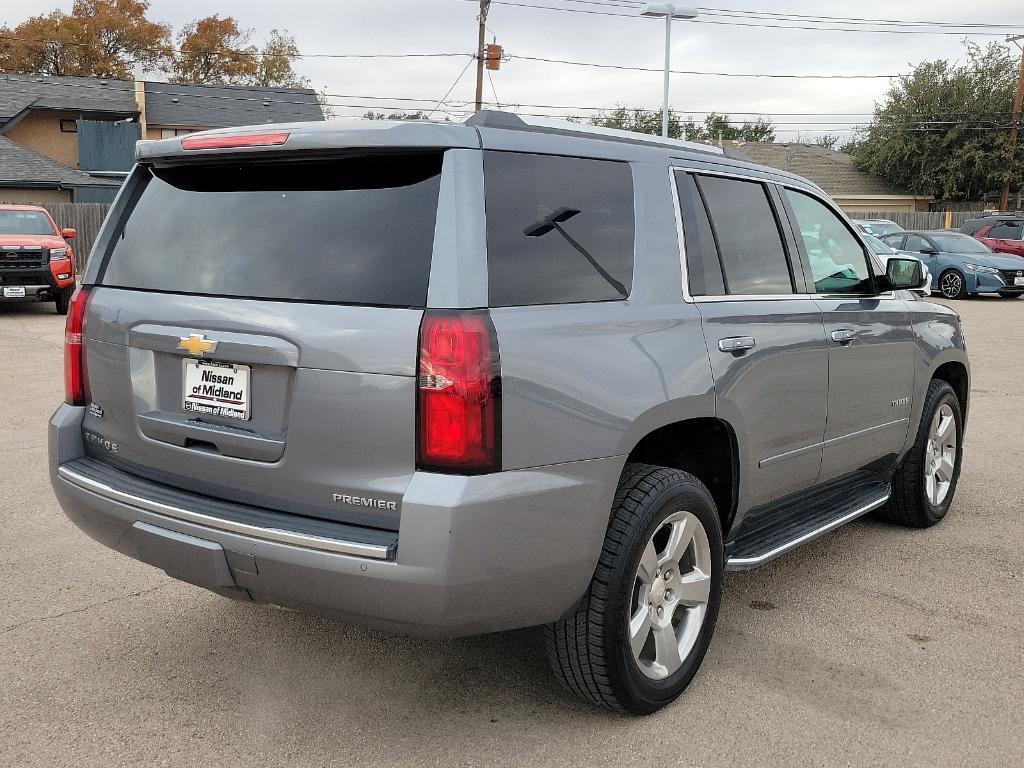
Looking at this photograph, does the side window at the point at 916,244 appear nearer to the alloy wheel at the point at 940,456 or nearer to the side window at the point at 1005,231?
the side window at the point at 1005,231

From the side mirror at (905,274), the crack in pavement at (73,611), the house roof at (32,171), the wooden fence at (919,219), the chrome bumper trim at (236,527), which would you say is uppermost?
the house roof at (32,171)

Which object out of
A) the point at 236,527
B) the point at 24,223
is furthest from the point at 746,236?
the point at 24,223

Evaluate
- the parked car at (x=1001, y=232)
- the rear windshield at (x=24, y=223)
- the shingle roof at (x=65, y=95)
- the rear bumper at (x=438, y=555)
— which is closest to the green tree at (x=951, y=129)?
the parked car at (x=1001, y=232)

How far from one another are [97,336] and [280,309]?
894mm

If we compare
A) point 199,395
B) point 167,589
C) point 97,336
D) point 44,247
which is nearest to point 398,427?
point 199,395

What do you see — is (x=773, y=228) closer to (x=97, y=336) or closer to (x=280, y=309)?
(x=280, y=309)

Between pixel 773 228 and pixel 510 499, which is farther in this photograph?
pixel 773 228

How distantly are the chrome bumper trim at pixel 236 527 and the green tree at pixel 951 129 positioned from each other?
50573 millimetres

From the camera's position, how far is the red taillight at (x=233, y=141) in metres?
3.12

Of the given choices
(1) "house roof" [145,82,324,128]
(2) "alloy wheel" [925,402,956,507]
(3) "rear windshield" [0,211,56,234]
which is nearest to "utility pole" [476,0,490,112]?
(1) "house roof" [145,82,324,128]

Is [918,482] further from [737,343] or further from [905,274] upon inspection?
[737,343]

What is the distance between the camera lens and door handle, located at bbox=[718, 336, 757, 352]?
371cm

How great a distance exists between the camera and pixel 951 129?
49.2 meters

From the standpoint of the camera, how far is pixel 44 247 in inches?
647
